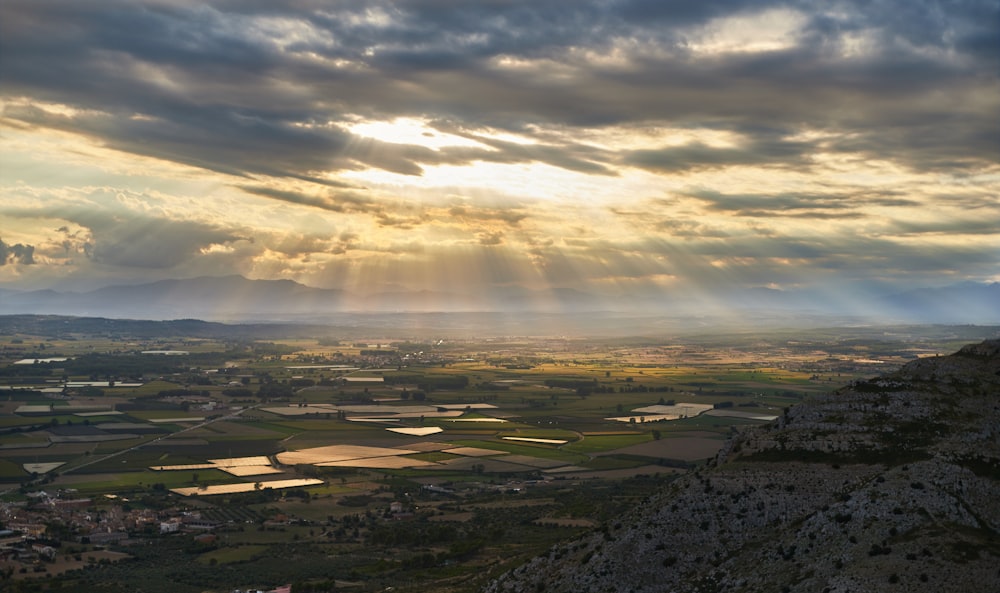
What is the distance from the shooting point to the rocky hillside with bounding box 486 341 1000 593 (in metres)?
44.8

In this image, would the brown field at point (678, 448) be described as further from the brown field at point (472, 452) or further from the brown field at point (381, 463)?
the brown field at point (381, 463)

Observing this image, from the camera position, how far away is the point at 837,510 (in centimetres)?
4972

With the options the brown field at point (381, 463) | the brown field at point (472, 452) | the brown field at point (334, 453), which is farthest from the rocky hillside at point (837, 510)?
the brown field at point (472, 452)

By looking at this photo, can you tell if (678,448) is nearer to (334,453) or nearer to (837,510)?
(334,453)

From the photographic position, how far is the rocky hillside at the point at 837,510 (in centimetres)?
4481

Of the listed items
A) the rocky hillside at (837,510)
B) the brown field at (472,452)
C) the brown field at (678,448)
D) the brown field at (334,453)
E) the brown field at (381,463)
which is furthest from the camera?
the brown field at (472,452)

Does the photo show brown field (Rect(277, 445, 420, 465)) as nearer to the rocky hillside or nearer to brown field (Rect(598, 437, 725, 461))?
brown field (Rect(598, 437, 725, 461))

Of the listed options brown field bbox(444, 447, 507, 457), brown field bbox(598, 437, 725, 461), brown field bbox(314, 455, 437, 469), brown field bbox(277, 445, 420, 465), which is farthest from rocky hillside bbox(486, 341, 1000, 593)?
brown field bbox(444, 447, 507, 457)

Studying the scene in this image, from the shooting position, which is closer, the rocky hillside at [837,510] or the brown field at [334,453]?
the rocky hillside at [837,510]

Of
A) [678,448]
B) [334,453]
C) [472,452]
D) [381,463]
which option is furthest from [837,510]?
[334,453]

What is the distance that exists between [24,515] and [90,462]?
148 ft

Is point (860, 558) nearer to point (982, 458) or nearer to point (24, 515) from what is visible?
point (982, 458)

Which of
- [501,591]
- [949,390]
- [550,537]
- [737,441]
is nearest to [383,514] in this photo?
[550,537]

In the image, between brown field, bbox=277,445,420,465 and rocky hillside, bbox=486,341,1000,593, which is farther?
brown field, bbox=277,445,420,465
